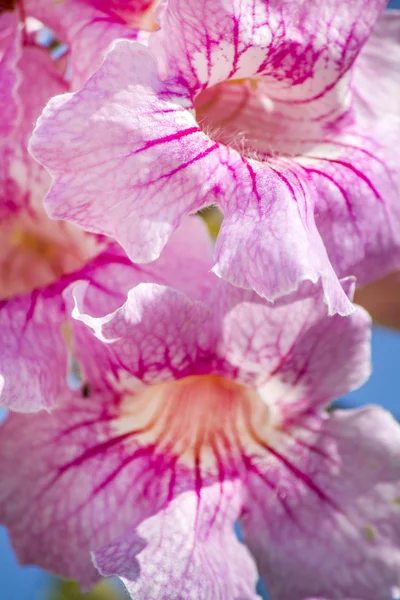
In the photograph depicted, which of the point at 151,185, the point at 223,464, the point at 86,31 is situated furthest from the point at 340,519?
the point at 86,31

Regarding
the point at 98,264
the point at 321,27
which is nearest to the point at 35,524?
the point at 98,264

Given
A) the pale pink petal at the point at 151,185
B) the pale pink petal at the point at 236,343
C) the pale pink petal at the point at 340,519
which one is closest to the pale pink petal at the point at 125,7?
the pale pink petal at the point at 151,185

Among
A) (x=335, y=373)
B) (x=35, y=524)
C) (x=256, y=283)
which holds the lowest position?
(x=35, y=524)

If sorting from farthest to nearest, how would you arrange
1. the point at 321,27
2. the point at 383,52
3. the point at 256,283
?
the point at 383,52 < the point at 321,27 < the point at 256,283

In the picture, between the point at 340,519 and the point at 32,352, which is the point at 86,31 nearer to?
the point at 32,352

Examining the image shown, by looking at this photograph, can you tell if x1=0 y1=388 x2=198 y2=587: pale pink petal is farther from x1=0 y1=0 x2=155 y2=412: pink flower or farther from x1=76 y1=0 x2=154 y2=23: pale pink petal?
x1=76 y1=0 x2=154 y2=23: pale pink petal

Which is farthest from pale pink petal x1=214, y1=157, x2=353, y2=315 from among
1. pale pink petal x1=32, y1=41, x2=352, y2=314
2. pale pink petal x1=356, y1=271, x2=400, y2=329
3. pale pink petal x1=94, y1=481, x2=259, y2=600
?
pale pink petal x1=356, y1=271, x2=400, y2=329

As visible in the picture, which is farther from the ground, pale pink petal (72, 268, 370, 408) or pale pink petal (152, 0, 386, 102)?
pale pink petal (152, 0, 386, 102)

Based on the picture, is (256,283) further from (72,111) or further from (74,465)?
(74,465)
